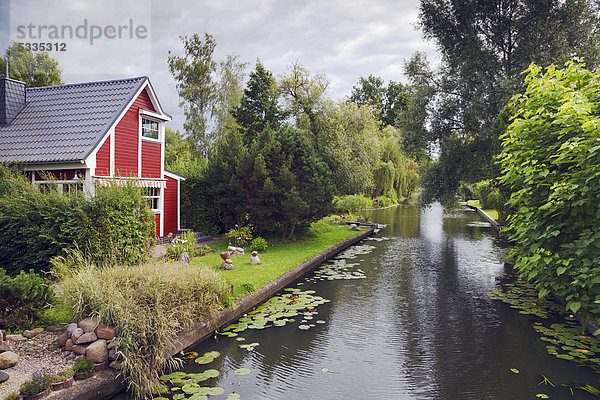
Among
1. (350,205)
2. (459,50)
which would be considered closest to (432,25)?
(459,50)

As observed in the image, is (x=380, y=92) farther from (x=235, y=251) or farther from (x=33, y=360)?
(x=33, y=360)

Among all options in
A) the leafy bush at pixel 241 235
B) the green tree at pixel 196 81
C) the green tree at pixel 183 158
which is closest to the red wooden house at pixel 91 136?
the green tree at pixel 183 158

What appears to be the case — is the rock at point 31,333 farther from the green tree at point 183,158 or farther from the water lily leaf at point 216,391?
the green tree at point 183,158

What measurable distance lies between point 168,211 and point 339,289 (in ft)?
26.3

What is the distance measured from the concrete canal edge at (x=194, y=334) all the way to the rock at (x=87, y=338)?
1.66ft

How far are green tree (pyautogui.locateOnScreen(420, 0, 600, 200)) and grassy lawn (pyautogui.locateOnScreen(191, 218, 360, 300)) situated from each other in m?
7.18

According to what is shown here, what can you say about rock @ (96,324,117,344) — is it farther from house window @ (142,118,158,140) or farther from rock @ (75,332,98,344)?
house window @ (142,118,158,140)

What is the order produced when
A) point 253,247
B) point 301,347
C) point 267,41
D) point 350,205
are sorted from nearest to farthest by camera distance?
1. point 301,347
2. point 253,247
3. point 350,205
4. point 267,41

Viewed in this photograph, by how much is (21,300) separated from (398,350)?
18.6ft

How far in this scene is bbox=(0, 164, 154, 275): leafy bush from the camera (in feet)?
25.6

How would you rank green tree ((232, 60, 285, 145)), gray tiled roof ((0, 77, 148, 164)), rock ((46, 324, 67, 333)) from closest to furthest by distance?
rock ((46, 324, 67, 333)) → gray tiled roof ((0, 77, 148, 164)) → green tree ((232, 60, 285, 145))

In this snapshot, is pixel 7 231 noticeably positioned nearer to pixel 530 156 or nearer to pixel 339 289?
pixel 339 289

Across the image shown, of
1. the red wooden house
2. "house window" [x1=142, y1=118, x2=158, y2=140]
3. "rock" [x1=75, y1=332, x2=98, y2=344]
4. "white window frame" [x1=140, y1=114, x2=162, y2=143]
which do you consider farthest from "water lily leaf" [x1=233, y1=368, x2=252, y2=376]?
"house window" [x1=142, y1=118, x2=158, y2=140]

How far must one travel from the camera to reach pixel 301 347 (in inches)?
241
